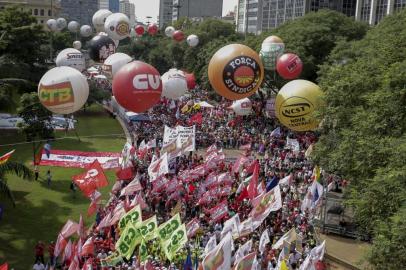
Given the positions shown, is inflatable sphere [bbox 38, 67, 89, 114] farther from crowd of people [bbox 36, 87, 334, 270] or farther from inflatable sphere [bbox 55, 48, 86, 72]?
inflatable sphere [bbox 55, 48, 86, 72]

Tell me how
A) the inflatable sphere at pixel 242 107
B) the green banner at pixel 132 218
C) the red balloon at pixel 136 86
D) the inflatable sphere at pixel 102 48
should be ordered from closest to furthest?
the green banner at pixel 132 218 → the red balloon at pixel 136 86 → the inflatable sphere at pixel 242 107 → the inflatable sphere at pixel 102 48

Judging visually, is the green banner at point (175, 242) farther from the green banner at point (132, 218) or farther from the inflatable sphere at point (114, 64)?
the inflatable sphere at point (114, 64)

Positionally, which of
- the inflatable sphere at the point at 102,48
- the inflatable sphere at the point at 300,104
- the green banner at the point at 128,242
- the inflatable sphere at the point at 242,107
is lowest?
the green banner at the point at 128,242

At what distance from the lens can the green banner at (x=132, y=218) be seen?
45.5 ft

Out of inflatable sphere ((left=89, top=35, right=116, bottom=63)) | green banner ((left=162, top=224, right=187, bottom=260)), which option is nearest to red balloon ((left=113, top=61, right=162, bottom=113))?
green banner ((left=162, top=224, right=187, bottom=260))

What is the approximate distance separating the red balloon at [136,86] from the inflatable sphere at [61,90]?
1651 millimetres

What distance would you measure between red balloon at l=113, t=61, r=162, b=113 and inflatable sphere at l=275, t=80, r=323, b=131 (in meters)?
7.04

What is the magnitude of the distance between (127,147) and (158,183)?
3511mm

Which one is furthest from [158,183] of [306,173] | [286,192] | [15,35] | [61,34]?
[61,34]

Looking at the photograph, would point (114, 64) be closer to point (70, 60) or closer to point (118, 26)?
point (70, 60)

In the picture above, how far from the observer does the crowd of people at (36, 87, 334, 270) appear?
555 inches

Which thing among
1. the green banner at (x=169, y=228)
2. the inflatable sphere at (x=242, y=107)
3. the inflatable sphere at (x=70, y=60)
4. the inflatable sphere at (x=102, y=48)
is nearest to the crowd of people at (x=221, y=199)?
the green banner at (x=169, y=228)

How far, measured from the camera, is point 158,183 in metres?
18.8

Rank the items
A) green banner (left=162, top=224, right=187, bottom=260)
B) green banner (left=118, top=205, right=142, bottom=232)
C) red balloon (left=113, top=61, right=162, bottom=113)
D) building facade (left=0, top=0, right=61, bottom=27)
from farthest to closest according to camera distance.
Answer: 1. building facade (left=0, top=0, right=61, bottom=27)
2. red balloon (left=113, top=61, right=162, bottom=113)
3. green banner (left=118, top=205, right=142, bottom=232)
4. green banner (left=162, top=224, right=187, bottom=260)
